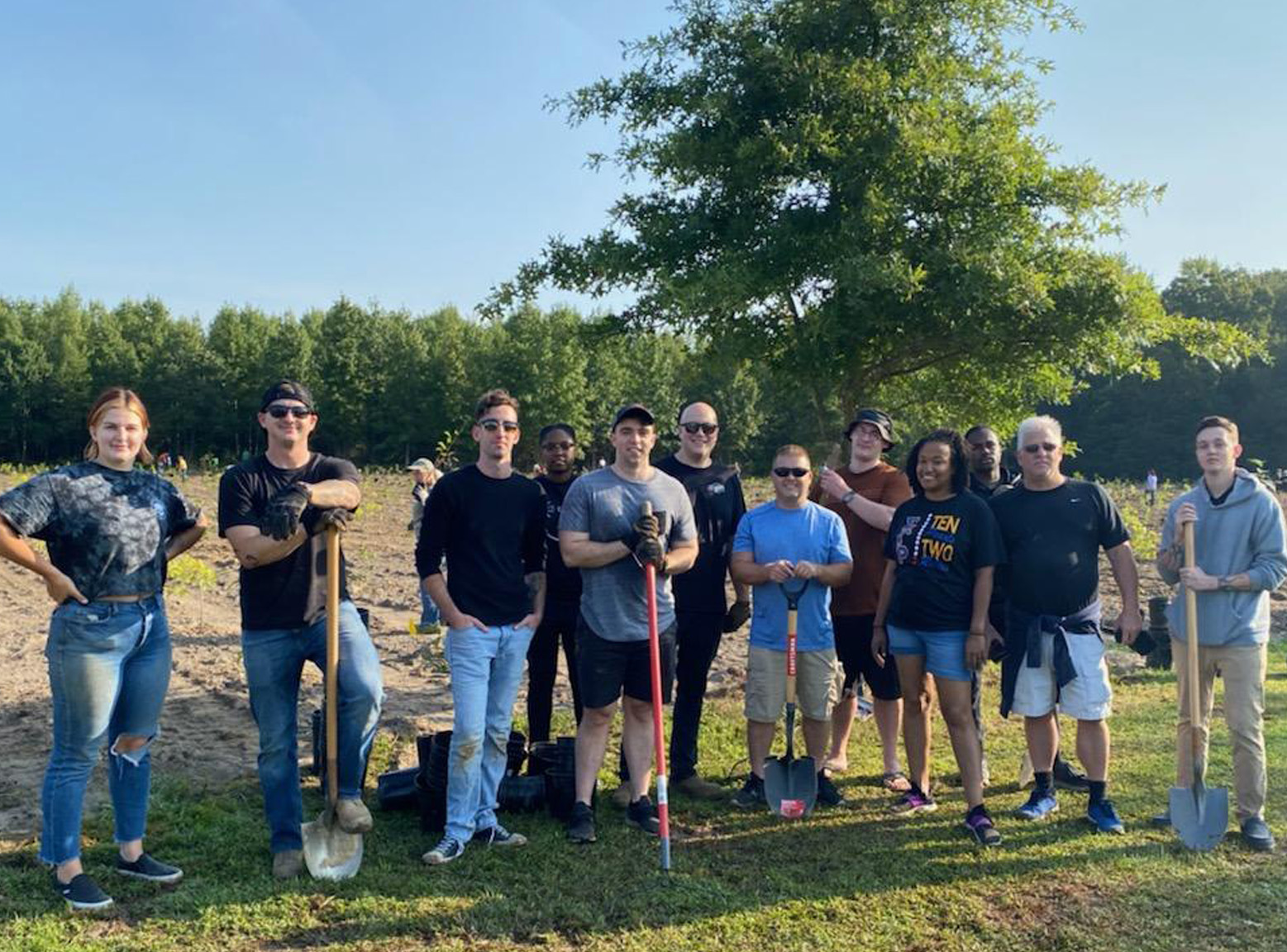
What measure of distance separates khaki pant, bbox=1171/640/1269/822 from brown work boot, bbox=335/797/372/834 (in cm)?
426

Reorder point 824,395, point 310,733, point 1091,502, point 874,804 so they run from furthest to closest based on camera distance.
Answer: point 824,395 < point 310,733 < point 874,804 < point 1091,502

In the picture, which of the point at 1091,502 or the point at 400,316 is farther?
the point at 400,316

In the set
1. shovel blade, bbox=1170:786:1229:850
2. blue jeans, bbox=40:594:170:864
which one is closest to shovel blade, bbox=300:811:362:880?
blue jeans, bbox=40:594:170:864

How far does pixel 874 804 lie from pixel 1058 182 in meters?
4.80

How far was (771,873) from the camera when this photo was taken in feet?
14.7

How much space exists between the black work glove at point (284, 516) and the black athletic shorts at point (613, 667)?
1627 millimetres

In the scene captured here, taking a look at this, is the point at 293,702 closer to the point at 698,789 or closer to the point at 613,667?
the point at 613,667

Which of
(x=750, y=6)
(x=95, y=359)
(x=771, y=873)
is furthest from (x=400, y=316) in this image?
(x=771, y=873)

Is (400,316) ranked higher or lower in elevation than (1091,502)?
higher

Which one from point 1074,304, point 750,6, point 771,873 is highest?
point 750,6

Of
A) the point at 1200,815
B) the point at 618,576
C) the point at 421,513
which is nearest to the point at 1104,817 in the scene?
the point at 1200,815

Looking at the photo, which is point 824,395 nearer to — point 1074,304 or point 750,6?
point 1074,304

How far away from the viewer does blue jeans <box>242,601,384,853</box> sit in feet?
14.2

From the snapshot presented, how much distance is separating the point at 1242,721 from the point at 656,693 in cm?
315
